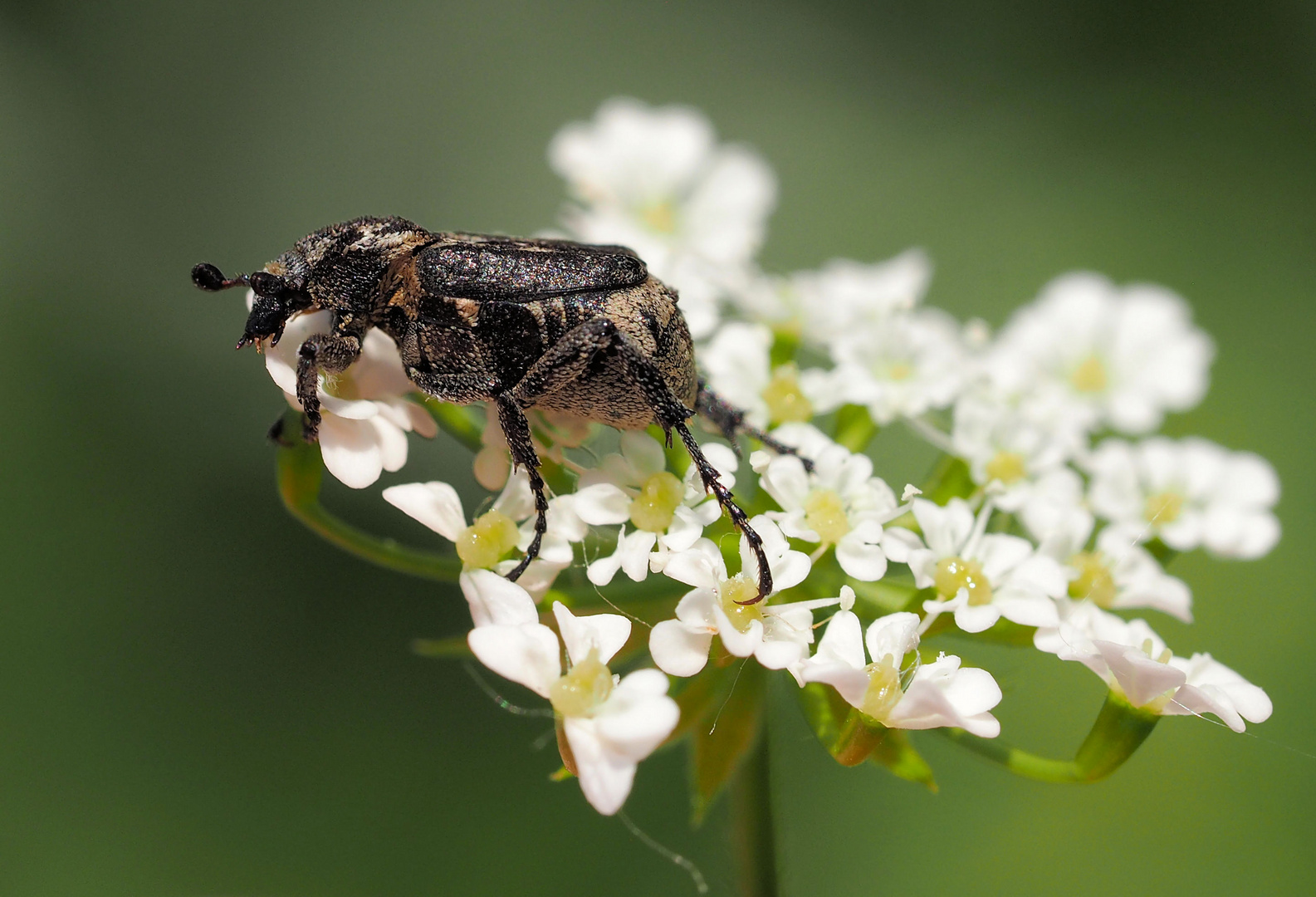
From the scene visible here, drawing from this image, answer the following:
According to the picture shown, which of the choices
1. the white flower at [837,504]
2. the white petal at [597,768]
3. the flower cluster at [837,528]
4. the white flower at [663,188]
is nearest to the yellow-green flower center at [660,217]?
the white flower at [663,188]

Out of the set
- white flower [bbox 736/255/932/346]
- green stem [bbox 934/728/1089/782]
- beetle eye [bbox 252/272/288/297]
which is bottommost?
green stem [bbox 934/728/1089/782]

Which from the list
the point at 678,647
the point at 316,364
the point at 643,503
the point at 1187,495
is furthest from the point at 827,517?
the point at 1187,495

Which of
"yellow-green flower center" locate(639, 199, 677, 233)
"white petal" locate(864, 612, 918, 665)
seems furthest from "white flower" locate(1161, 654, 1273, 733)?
"yellow-green flower center" locate(639, 199, 677, 233)

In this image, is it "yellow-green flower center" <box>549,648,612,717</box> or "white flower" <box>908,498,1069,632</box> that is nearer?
"yellow-green flower center" <box>549,648,612,717</box>

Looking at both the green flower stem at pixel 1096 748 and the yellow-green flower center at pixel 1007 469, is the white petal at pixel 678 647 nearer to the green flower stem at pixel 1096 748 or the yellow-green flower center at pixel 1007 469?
the green flower stem at pixel 1096 748

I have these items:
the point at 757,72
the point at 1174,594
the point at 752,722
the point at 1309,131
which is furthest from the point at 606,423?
the point at 1309,131

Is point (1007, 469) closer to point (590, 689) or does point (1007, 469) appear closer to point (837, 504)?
point (837, 504)

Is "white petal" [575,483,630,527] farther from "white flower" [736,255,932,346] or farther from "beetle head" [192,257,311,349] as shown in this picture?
"white flower" [736,255,932,346]
